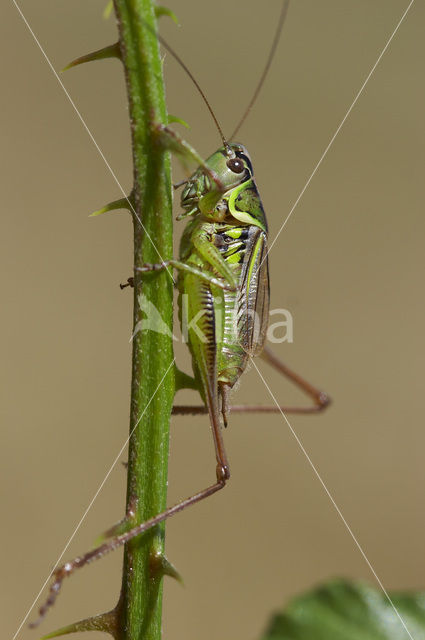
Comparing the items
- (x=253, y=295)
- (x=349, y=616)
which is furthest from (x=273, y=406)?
(x=349, y=616)

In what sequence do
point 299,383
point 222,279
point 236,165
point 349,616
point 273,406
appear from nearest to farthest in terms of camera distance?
point 349,616
point 222,279
point 236,165
point 273,406
point 299,383

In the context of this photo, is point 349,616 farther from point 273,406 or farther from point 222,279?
point 273,406

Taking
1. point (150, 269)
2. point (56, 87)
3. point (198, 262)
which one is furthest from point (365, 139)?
point (150, 269)

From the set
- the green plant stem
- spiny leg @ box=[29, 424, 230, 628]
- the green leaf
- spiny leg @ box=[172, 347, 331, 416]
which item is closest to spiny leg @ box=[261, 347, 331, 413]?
spiny leg @ box=[172, 347, 331, 416]

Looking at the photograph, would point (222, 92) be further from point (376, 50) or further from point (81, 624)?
point (81, 624)

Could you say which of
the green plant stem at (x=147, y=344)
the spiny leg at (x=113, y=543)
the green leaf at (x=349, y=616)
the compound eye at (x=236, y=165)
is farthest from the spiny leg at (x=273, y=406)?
the green leaf at (x=349, y=616)

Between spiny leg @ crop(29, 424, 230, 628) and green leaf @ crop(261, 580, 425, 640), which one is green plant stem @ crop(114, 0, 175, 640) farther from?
green leaf @ crop(261, 580, 425, 640)
